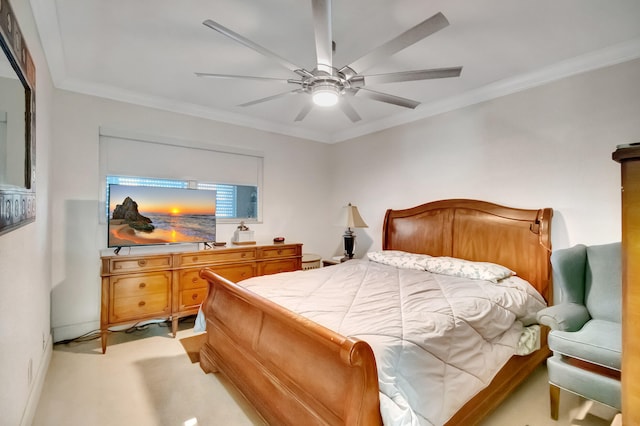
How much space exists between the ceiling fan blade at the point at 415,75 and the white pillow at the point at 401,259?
Answer: 1802mm

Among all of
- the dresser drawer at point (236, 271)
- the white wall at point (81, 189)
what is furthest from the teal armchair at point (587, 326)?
the white wall at point (81, 189)

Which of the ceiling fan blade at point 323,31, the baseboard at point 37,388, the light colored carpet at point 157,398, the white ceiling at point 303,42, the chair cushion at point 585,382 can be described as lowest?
the light colored carpet at point 157,398

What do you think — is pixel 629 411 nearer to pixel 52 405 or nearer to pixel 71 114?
pixel 52 405

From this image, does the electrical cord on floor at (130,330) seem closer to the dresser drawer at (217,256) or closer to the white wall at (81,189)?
the white wall at (81,189)

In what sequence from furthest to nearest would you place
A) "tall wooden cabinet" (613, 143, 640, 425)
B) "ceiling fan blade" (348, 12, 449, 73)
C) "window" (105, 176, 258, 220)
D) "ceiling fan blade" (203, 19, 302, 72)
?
1. "window" (105, 176, 258, 220)
2. "ceiling fan blade" (203, 19, 302, 72)
3. "ceiling fan blade" (348, 12, 449, 73)
4. "tall wooden cabinet" (613, 143, 640, 425)

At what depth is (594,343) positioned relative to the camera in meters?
1.77

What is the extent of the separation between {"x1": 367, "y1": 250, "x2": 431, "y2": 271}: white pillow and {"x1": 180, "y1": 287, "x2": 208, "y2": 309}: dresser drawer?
1948mm

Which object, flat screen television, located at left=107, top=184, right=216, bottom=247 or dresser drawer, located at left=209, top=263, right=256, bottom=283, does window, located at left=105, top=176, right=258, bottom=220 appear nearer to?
flat screen television, located at left=107, top=184, right=216, bottom=247

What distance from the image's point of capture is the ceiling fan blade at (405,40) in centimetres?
150

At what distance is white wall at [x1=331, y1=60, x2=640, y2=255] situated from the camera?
2455mm

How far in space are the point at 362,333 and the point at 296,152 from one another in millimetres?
3588

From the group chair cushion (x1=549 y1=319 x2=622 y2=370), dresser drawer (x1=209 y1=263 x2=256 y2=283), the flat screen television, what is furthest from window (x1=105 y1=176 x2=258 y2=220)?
chair cushion (x1=549 y1=319 x2=622 y2=370)

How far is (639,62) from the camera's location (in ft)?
7.71

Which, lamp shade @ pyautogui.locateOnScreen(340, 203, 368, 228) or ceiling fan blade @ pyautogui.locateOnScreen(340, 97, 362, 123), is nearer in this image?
ceiling fan blade @ pyautogui.locateOnScreen(340, 97, 362, 123)
